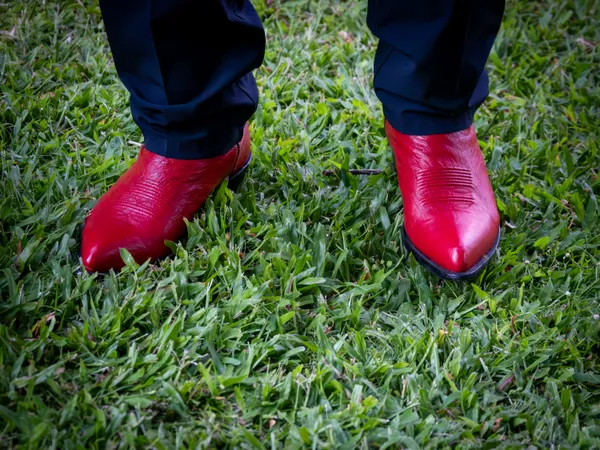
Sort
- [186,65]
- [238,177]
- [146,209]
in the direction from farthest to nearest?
[238,177]
[146,209]
[186,65]

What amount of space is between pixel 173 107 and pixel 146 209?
0.25 m

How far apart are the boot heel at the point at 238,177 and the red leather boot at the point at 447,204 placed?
16.3 inches

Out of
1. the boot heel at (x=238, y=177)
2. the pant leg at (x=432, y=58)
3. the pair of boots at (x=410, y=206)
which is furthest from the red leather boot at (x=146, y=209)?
the pant leg at (x=432, y=58)

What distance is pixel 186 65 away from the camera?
50.9 inches

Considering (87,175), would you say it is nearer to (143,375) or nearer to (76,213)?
(76,213)

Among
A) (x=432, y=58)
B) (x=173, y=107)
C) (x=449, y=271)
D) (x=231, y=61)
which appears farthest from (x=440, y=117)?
(x=173, y=107)

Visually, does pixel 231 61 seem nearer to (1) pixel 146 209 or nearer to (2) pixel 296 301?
(1) pixel 146 209

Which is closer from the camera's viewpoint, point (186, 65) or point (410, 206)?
point (186, 65)

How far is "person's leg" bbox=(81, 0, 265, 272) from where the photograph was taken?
125cm

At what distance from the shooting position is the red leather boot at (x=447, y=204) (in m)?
1.36

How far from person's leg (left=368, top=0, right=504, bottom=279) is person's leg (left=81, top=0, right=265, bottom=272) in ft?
1.06

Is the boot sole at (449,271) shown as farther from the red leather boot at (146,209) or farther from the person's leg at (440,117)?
the red leather boot at (146,209)

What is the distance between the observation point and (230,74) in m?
1.34

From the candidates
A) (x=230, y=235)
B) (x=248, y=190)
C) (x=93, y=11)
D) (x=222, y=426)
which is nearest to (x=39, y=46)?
(x=93, y=11)
